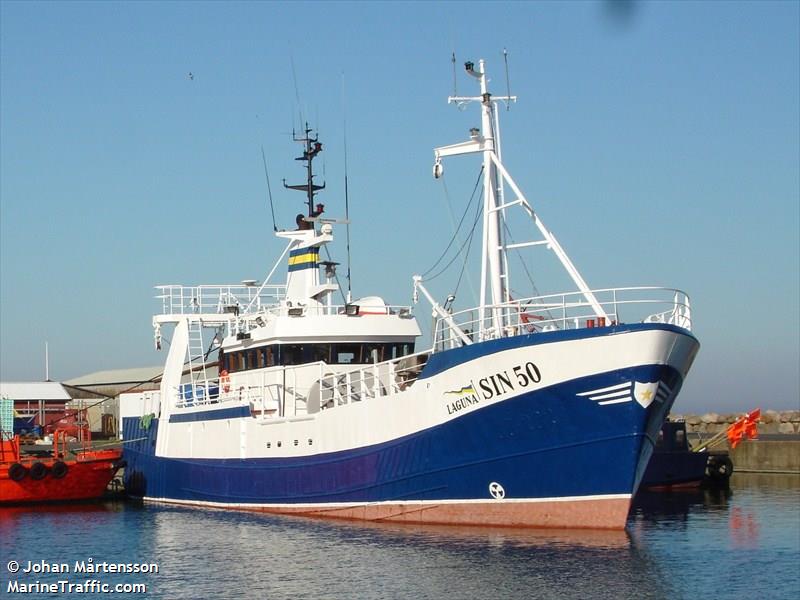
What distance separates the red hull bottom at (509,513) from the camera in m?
22.3

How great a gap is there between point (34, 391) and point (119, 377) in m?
15.8

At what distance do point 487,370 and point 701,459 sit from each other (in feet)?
48.7

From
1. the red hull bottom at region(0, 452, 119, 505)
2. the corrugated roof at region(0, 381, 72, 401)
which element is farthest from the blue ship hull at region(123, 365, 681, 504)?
the corrugated roof at region(0, 381, 72, 401)

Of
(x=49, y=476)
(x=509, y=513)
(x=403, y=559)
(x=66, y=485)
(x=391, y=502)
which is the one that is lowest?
(x=403, y=559)

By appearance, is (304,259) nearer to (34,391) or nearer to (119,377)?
(34,391)

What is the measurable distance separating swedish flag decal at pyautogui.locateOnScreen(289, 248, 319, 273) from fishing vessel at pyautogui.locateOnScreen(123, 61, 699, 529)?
0.05 metres

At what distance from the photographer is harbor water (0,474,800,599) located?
1867 centimetres

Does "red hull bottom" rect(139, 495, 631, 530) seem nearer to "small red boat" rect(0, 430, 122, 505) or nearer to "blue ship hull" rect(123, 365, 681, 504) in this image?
"blue ship hull" rect(123, 365, 681, 504)

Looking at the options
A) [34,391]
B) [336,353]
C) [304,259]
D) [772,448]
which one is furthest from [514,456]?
[34,391]

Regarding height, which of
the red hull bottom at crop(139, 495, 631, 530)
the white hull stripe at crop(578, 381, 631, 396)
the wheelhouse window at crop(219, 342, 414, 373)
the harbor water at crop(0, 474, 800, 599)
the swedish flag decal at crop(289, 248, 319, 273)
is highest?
the swedish flag decal at crop(289, 248, 319, 273)

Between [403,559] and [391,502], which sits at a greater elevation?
[391,502]

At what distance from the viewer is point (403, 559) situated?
20891 mm

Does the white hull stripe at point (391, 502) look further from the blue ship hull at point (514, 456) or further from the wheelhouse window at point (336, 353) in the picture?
the wheelhouse window at point (336, 353)

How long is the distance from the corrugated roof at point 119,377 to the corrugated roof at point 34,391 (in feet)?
28.1
